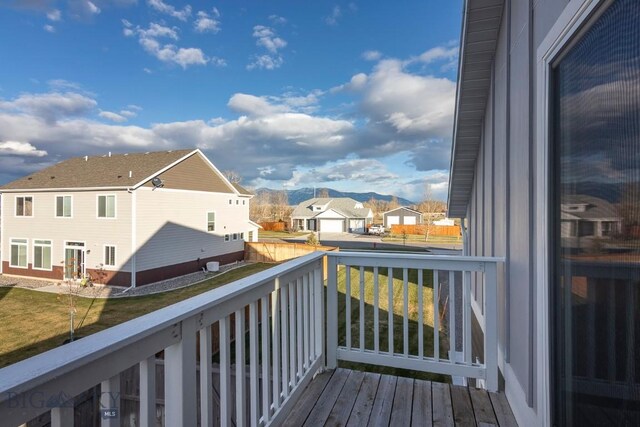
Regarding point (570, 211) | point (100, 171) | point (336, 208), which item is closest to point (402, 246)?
point (336, 208)

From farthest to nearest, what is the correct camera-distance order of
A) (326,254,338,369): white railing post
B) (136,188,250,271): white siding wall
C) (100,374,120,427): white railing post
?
(136,188,250,271): white siding wall, (326,254,338,369): white railing post, (100,374,120,427): white railing post

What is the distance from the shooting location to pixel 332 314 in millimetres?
2727

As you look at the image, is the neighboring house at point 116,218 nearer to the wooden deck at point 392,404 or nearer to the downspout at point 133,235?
the downspout at point 133,235

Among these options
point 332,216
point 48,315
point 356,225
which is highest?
point 332,216

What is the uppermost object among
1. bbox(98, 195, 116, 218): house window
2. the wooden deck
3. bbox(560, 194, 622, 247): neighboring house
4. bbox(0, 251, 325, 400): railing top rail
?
bbox(98, 195, 116, 218): house window

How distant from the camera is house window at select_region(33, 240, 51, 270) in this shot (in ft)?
45.1

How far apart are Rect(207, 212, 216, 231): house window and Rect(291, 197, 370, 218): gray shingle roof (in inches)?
850

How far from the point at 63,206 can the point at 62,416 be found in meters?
16.2

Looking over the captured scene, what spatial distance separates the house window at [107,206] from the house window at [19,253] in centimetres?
477

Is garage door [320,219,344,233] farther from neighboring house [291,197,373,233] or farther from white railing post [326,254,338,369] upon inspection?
white railing post [326,254,338,369]

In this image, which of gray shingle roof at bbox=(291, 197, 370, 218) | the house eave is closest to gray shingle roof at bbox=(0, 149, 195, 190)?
the house eave

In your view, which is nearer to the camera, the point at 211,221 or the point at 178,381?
the point at 178,381

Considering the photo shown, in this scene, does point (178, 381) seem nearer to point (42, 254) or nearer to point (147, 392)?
point (147, 392)

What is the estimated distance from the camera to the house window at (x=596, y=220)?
95 centimetres
